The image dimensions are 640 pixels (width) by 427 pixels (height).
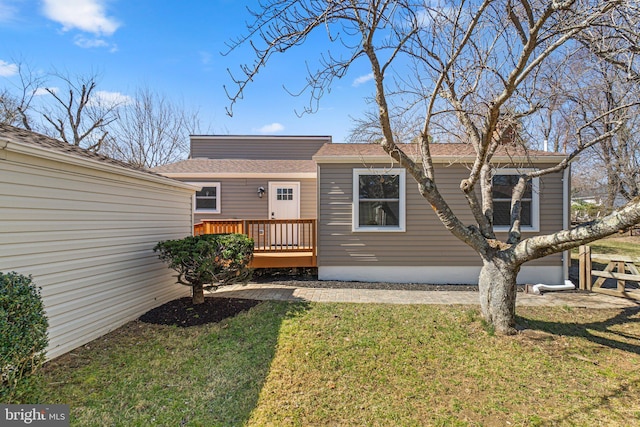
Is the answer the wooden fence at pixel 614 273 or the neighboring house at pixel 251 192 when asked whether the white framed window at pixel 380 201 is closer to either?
the neighboring house at pixel 251 192

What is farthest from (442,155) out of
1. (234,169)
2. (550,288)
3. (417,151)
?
(234,169)

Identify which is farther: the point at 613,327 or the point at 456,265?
the point at 456,265

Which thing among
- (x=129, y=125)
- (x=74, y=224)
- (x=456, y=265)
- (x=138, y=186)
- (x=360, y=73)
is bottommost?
(x=456, y=265)

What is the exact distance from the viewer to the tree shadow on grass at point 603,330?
3.93 meters

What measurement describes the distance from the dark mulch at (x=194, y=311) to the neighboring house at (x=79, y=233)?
289mm

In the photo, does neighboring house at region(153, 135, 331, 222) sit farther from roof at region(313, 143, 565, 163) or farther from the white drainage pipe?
the white drainage pipe

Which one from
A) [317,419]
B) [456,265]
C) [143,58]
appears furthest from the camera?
[143,58]

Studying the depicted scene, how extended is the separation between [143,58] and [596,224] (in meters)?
13.7

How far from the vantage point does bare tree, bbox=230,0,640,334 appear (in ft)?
10.7

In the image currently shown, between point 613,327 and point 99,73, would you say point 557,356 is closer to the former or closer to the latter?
point 613,327

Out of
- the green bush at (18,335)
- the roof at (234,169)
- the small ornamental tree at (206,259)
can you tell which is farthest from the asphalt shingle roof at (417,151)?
the green bush at (18,335)

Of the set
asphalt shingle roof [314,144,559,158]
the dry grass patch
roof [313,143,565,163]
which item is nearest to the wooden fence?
the dry grass patch

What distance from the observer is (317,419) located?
2.44 metres

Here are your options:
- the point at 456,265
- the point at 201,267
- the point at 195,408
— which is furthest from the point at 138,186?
the point at 456,265
